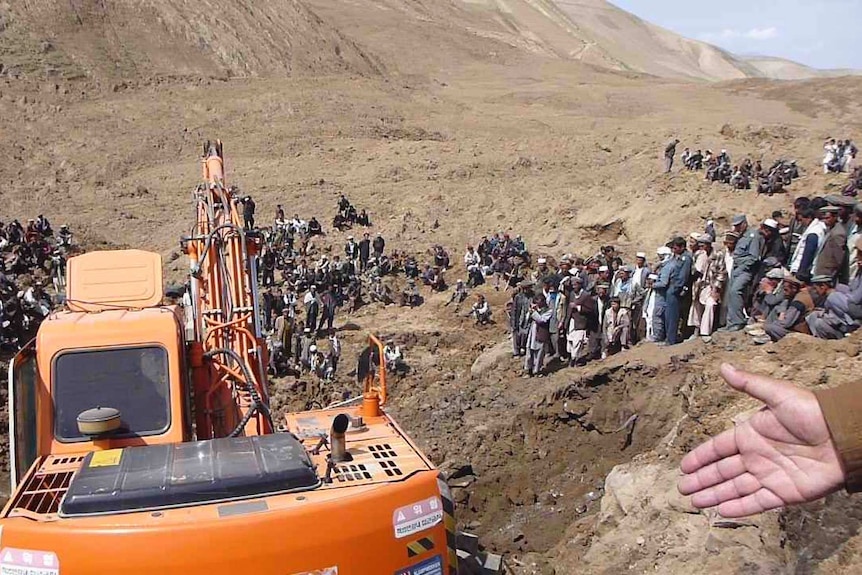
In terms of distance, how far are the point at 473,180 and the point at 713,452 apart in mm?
26370

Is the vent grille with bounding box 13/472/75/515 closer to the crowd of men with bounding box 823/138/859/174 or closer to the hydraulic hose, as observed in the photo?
the hydraulic hose

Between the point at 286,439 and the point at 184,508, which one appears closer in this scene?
the point at 184,508

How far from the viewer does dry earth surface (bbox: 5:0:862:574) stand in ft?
Answer: 24.2

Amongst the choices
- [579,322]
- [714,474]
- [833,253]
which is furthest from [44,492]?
[579,322]

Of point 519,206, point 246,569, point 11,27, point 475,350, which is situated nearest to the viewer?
point 246,569

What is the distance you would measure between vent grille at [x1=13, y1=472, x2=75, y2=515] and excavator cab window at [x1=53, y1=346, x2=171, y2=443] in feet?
1.53

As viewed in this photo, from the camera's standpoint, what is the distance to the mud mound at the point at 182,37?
129 feet

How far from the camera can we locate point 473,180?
28.9 metres

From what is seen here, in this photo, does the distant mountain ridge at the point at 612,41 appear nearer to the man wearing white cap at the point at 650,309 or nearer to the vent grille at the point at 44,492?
the man wearing white cap at the point at 650,309

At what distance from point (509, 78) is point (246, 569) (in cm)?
5524

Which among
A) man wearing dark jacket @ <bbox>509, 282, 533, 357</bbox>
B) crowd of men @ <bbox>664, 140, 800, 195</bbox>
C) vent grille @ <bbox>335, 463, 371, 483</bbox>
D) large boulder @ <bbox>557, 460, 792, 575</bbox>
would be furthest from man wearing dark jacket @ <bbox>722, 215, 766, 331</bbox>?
crowd of men @ <bbox>664, 140, 800, 195</bbox>

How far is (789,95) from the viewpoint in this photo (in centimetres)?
4834

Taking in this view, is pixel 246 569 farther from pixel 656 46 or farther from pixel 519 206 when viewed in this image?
pixel 656 46

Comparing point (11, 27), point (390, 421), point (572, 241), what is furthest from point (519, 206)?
point (11, 27)
